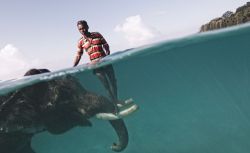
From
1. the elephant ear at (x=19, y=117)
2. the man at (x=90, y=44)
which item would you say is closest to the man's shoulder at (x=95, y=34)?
the man at (x=90, y=44)

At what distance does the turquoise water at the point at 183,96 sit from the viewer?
25703 millimetres

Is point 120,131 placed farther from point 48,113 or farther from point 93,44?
point 93,44

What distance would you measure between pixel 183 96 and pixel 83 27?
117 feet

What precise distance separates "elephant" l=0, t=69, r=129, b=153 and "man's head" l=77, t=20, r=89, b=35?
3.80 m

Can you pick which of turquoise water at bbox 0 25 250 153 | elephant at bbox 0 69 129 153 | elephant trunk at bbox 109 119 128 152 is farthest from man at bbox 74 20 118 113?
turquoise water at bbox 0 25 250 153

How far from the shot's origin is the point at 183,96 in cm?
4362

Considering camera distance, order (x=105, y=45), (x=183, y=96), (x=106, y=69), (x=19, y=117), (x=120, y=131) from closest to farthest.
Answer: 1. (x=105, y=45)
2. (x=106, y=69)
3. (x=19, y=117)
4. (x=120, y=131)
5. (x=183, y=96)

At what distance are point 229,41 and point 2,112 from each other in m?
20.7

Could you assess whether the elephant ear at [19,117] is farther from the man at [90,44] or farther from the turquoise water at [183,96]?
the turquoise water at [183,96]

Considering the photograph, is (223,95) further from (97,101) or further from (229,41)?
(97,101)

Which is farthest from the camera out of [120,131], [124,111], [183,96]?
[183,96]

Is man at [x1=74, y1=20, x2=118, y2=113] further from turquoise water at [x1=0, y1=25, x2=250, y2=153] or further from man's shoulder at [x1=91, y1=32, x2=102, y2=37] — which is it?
turquoise water at [x1=0, y1=25, x2=250, y2=153]

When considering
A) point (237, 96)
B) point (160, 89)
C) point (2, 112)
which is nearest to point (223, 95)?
point (237, 96)

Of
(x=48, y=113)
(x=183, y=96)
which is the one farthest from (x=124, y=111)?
(x=183, y=96)
